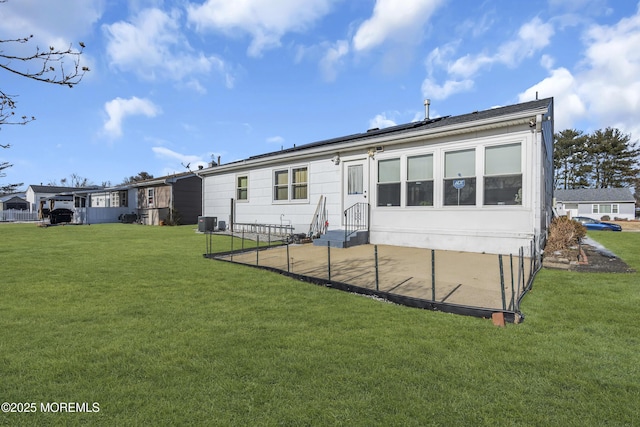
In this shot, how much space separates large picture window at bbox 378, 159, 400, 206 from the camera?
33.0ft

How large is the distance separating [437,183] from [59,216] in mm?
28011

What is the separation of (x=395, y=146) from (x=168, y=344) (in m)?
8.67

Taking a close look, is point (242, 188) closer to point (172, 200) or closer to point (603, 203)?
point (172, 200)

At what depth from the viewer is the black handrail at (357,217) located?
10602mm

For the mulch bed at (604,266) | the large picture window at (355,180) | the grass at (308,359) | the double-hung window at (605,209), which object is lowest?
the grass at (308,359)

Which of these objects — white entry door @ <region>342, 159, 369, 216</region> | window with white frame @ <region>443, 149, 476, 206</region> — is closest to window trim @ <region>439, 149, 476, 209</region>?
window with white frame @ <region>443, 149, 476, 206</region>

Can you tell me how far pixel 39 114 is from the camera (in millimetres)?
3992

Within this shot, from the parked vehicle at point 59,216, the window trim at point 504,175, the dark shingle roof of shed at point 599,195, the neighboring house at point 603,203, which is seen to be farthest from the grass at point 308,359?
the dark shingle roof of shed at point 599,195

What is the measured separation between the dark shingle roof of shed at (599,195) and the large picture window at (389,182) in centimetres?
4205

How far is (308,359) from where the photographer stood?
272cm

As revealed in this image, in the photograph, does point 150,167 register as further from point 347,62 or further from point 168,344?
point 168,344

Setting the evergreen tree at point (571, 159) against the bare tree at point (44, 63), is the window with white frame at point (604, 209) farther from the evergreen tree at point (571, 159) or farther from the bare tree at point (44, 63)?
the bare tree at point (44, 63)

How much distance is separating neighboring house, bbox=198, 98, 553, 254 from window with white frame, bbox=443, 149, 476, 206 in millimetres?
26

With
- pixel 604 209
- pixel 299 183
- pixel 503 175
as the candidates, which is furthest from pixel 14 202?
pixel 604 209
